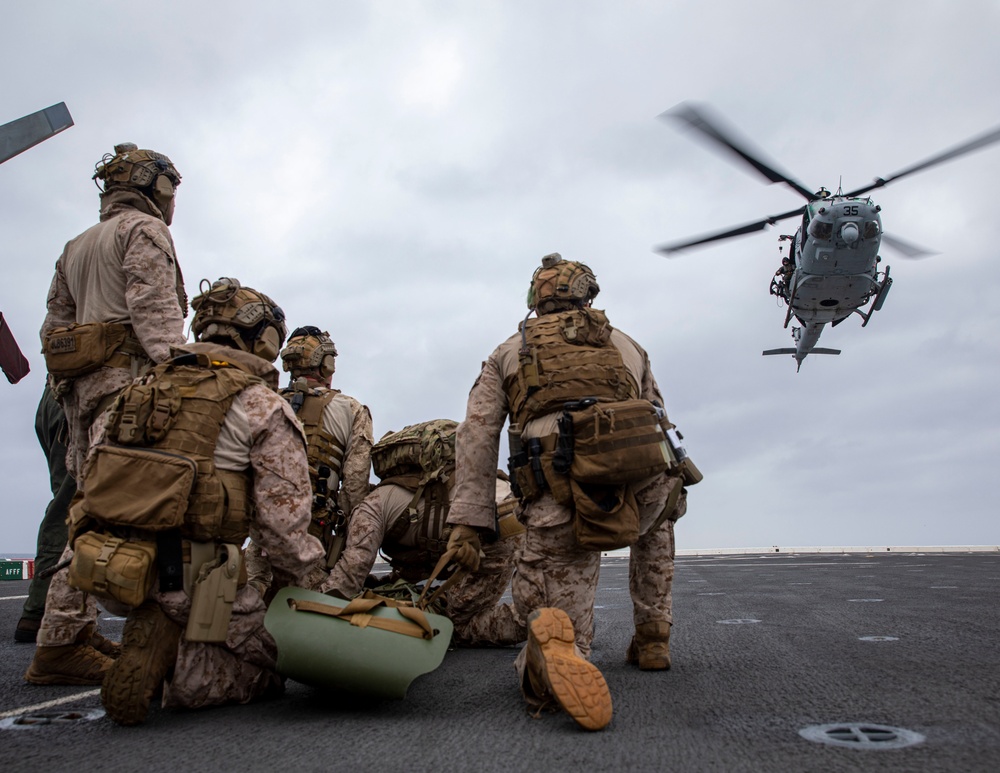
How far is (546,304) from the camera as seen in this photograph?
3.56 metres

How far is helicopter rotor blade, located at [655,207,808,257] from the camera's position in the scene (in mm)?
21109

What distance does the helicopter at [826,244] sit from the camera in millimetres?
20031

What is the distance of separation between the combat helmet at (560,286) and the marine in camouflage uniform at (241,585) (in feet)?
3.95

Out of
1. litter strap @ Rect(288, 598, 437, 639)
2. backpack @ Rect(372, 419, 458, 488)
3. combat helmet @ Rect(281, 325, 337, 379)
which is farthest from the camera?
combat helmet @ Rect(281, 325, 337, 379)

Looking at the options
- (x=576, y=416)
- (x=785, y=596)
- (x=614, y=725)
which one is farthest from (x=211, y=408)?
(x=785, y=596)

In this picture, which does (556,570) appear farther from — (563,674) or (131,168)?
(131,168)

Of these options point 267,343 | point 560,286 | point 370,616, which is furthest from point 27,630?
point 560,286

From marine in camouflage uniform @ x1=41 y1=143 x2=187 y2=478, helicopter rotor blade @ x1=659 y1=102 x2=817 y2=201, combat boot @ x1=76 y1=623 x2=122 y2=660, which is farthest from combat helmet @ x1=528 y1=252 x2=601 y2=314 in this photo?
helicopter rotor blade @ x1=659 y1=102 x2=817 y2=201

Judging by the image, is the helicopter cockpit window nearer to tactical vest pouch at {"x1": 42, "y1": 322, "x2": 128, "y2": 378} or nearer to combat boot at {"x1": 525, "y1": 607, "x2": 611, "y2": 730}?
tactical vest pouch at {"x1": 42, "y1": 322, "x2": 128, "y2": 378}

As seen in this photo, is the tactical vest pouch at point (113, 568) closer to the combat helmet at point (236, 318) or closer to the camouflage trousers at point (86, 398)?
the combat helmet at point (236, 318)

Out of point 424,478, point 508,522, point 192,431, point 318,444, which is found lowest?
point 508,522

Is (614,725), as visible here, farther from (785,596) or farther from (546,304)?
(785,596)

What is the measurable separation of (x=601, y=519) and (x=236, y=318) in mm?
1640

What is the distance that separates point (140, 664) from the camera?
2.59 metres
